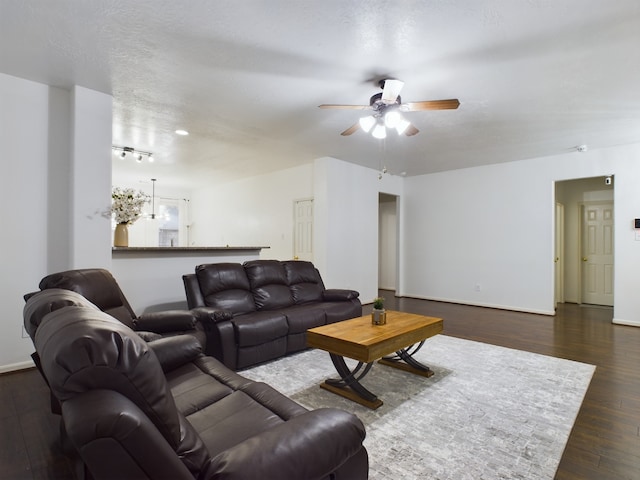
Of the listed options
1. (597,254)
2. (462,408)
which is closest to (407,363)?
(462,408)

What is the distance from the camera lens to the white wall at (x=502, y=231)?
16.3 feet

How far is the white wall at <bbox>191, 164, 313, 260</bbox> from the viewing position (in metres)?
6.67

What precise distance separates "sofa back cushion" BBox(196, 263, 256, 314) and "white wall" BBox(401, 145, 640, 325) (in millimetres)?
4583

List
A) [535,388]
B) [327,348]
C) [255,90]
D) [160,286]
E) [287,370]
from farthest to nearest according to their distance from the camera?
[160,286] < [255,90] < [287,370] < [535,388] < [327,348]

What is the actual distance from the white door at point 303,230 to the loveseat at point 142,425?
16.3 ft

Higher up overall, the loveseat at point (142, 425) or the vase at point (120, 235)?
the vase at point (120, 235)

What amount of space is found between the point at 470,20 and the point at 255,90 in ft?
6.46

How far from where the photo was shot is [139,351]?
2.75 ft

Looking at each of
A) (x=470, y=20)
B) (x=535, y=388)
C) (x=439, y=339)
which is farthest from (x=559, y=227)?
(x=470, y=20)

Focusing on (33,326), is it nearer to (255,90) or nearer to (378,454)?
(378,454)

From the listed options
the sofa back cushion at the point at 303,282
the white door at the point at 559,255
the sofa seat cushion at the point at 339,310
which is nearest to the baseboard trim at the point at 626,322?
the white door at the point at 559,255

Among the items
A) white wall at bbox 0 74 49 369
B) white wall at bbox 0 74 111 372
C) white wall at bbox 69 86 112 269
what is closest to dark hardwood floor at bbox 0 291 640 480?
white wall at bbox 0 74 49 369

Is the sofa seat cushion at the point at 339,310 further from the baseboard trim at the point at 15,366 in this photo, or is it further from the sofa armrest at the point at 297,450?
the baseboard trim at the point at 15,366

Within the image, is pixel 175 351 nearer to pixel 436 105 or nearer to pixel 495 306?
pixel 436 105
